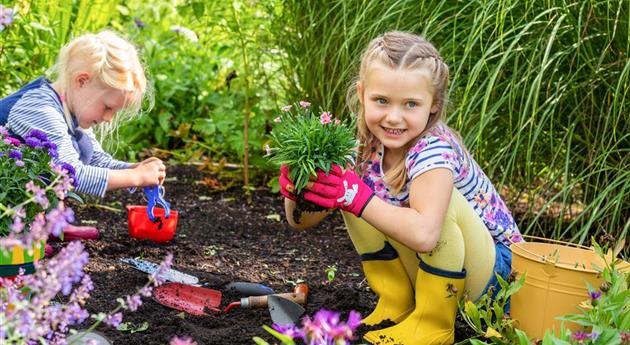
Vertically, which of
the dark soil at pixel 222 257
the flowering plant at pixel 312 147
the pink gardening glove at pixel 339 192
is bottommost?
the dark soil at pixel 222 257

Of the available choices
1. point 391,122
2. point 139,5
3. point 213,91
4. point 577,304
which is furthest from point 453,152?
point 139,5

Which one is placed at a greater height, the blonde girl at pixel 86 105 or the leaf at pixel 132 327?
the blonde girl at pixel 86 105

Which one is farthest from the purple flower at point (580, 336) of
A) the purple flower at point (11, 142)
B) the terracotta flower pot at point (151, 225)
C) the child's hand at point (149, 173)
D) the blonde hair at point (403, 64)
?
the terracotta flower pot at point (151, 225)

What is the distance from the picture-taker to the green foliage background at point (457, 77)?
2850 millimetres

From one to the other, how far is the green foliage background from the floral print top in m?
0.31

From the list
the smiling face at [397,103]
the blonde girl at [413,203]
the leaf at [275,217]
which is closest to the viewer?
the blonde girl at [413,203]

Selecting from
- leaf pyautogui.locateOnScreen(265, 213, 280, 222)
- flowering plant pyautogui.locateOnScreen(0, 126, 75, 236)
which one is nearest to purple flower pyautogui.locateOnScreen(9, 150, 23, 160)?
flowering plant pyautogui.locateOnScreen(0, 126, 75, 236)

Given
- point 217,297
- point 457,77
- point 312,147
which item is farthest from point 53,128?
point 457,77

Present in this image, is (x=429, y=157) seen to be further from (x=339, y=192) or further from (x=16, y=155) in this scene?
(x=16, y=155)

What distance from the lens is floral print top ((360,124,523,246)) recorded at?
224 cm

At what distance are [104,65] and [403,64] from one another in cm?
118

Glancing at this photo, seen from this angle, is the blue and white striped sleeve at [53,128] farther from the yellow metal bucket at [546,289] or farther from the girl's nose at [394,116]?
the yellow metal bucket at [546,289]

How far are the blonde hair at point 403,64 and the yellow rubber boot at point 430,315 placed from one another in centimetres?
27

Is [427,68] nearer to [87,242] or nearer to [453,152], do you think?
[453,152]
